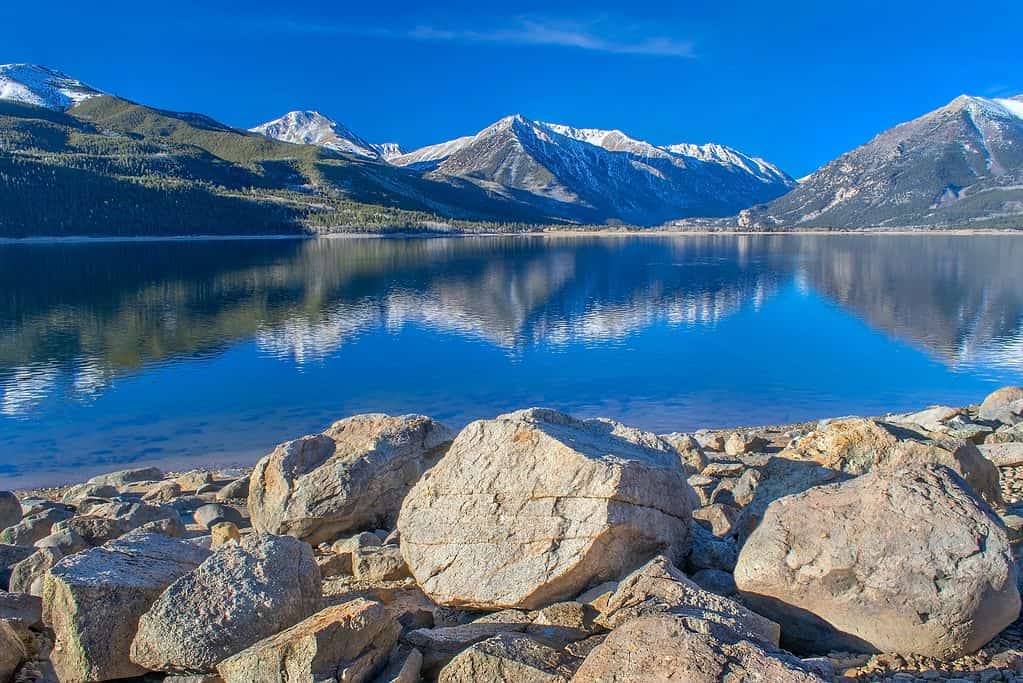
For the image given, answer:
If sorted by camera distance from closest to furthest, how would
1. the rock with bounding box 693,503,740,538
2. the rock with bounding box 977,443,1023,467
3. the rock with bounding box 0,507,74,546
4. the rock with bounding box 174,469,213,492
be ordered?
the rock with bounding box 693,503,740,538 < the rock with bounding box 0,507,74,546 < the rock with bounding box 977,443,1023,467 < the rock with bounding box 174,469,213,492

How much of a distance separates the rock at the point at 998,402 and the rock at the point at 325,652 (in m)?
20.5

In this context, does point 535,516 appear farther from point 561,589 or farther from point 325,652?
point 325,652

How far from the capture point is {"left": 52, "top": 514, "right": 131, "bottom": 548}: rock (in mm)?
11328

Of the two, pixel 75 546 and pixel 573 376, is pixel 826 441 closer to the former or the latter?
pixel 75 546

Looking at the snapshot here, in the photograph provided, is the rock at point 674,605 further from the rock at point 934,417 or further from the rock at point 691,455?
the rock at point 934,417

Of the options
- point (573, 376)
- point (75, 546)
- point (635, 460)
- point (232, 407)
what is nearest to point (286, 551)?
point (635, 460)

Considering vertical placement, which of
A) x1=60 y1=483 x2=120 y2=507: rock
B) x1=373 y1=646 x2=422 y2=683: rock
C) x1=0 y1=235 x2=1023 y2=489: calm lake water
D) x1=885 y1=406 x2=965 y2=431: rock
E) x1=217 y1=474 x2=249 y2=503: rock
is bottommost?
x1=0 y1=235 x2=1023 y2=489: calm lake water

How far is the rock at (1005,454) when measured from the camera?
14265 millimetres

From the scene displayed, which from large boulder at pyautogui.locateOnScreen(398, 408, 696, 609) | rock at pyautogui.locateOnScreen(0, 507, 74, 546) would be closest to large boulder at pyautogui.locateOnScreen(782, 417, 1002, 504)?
large boulder at pyautogui.locateOnScreen(398, 408, 696, 609)

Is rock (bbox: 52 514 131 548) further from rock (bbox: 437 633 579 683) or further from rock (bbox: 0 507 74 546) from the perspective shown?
rock (bbox: 437 633 579 683)

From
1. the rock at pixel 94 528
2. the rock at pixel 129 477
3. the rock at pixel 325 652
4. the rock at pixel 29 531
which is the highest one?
the rock at pixel 325 652

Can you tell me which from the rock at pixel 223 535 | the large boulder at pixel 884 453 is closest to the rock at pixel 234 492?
the rock at pixel 223 535

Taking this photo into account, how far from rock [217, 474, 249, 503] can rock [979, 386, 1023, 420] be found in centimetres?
1943

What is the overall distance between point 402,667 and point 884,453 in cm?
792
